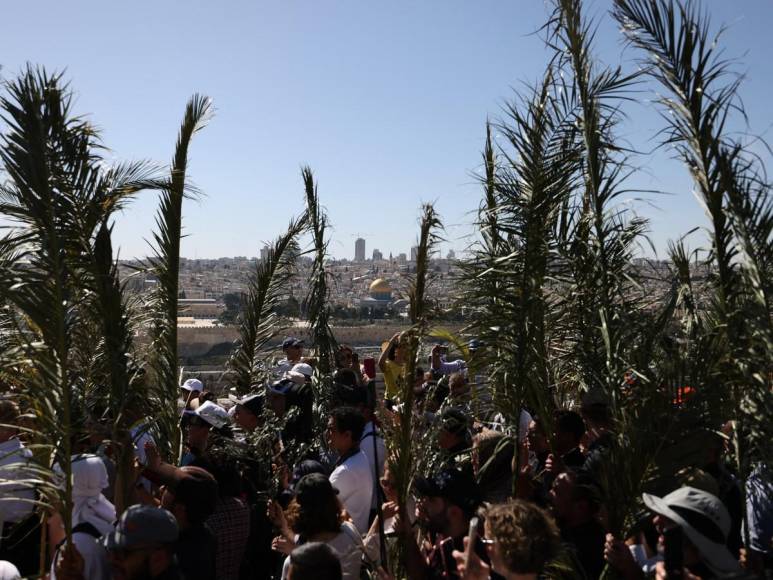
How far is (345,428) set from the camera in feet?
16.4

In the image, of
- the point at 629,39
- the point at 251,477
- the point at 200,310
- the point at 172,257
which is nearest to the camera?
the point at 629,39

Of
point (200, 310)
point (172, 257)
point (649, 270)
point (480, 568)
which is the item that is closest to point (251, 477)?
point (172, 257)

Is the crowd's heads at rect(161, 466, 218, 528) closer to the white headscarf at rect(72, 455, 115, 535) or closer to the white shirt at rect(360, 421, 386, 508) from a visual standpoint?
the white headscarf at rect(72, 455, 115, 535)

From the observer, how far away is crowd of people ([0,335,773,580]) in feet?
10.1

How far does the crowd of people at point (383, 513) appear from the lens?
3090mm

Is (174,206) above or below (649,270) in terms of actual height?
above

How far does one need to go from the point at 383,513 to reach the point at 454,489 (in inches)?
36.7

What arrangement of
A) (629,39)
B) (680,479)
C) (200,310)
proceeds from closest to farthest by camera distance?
(680,479) → (629,39) → (200,310)

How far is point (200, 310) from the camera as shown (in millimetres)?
91562

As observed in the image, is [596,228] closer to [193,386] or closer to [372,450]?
[372,450]

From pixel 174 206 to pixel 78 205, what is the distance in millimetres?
1812

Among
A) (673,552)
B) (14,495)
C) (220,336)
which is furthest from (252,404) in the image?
(220,336)

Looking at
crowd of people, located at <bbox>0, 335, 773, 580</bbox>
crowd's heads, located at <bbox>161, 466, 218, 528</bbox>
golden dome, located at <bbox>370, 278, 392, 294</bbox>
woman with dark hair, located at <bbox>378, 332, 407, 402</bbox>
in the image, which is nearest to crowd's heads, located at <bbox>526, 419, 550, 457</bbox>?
crowd of people, located at <bbox>0, 335, 773, 580</bbox>

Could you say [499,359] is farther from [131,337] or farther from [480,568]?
[131,337]
